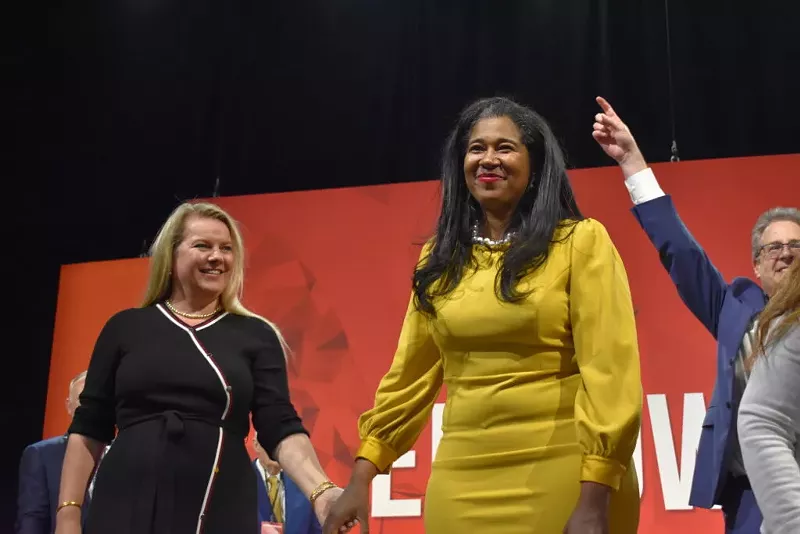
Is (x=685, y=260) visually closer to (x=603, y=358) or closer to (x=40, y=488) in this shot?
(x=603, y=358)

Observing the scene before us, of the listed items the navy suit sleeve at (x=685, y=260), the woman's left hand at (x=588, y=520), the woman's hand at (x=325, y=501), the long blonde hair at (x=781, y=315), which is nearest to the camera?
the long blonde hair at (x=781, y=315)

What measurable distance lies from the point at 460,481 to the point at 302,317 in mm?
2985

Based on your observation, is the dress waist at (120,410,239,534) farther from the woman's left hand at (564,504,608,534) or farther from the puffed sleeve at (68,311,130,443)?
the woman's left hand at (564,504,608,534)

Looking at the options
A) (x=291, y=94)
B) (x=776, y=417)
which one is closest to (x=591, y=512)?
(x=776, y=417)

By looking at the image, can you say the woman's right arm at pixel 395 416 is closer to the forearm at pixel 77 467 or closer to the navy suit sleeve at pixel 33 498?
the forearm at pixel 77 467

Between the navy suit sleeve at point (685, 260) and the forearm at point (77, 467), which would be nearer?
the forearm at point (77, 467)

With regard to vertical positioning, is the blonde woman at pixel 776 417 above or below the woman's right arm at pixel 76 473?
above

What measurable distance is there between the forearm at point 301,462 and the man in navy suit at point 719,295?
0.99 metres

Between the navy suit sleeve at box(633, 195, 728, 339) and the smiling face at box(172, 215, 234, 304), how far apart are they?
112cm

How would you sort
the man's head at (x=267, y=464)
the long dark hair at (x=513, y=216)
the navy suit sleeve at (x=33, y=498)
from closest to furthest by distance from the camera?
the long dark hair at (x=513, y=216) → the navy suit sleeve at (x=33, y=498) → the man's head at (x=267, y=464)

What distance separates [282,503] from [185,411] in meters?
2.21

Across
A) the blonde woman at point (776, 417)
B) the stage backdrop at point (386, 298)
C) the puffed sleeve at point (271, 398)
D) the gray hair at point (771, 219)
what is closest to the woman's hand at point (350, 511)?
the puffed sleeve at point (271, 398)

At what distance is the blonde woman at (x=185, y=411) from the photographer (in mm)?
2135

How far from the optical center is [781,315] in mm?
1354
